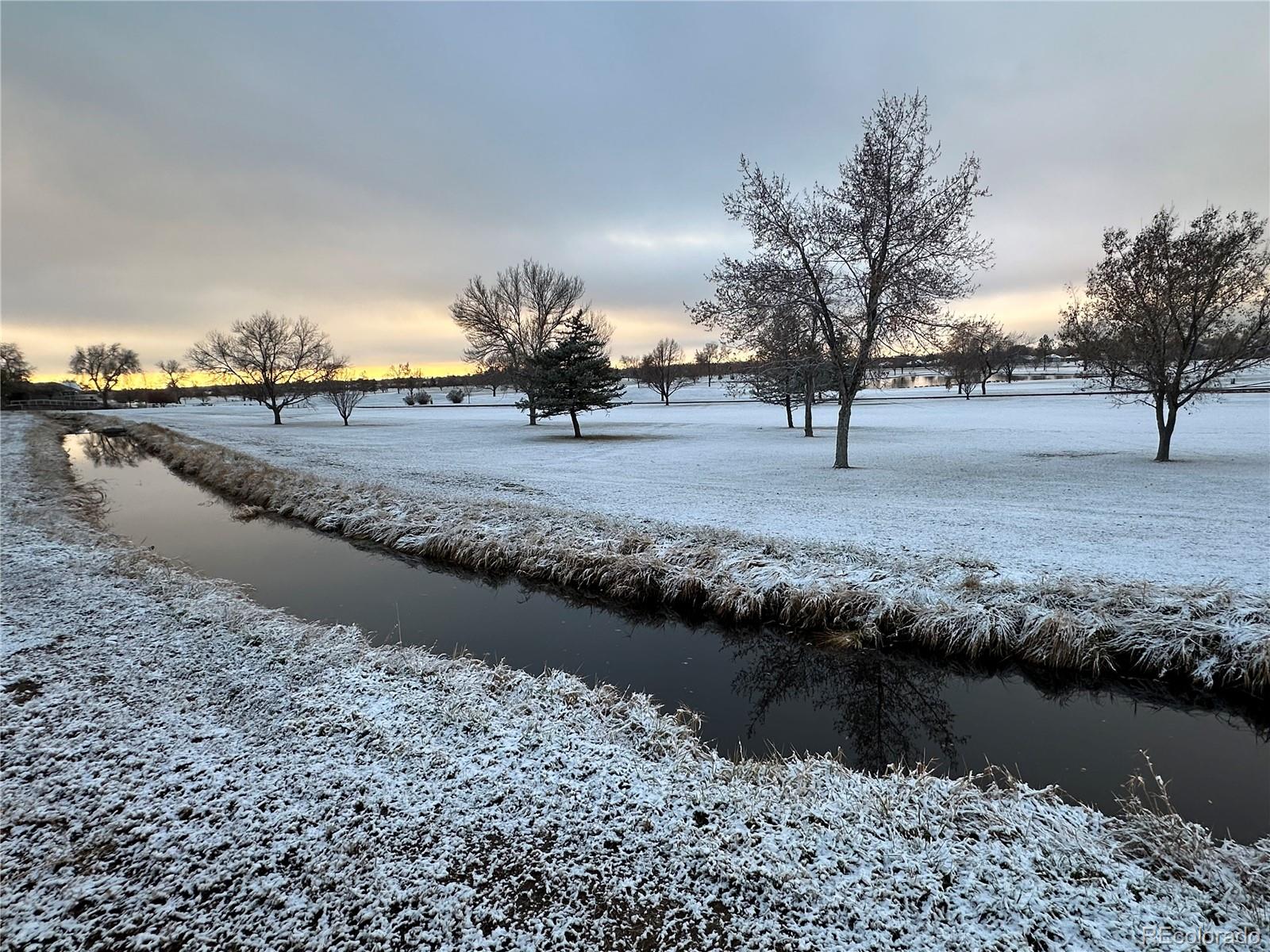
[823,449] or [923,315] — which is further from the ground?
[923,315]

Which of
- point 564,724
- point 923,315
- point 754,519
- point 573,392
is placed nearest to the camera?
point 564,724

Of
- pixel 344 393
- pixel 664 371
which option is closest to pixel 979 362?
pixel 664 371

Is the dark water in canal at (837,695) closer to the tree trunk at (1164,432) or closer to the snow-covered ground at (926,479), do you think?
the snow-covered ground at (926,479)

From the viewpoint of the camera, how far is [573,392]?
30.8 meters

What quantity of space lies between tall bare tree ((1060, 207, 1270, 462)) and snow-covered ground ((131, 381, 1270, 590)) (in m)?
2.65

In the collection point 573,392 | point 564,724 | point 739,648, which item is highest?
point 573,392

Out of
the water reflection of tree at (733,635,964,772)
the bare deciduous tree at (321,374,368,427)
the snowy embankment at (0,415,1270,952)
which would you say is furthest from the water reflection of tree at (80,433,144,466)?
the water reflection of tree at (733,635,964,772)

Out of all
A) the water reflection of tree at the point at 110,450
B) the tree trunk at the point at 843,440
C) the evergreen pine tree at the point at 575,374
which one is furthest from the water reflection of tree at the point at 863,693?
the water reflection of tree at the point at 110,450

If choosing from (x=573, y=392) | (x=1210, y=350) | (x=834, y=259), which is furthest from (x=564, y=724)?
(x=573, y=392)

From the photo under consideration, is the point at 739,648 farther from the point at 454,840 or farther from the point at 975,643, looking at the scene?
the point at 454,840

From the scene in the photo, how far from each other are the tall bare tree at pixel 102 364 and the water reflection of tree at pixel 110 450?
86.2 meters

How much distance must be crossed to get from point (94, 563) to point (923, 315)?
18098 millimetres

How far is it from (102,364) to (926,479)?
132307 mm

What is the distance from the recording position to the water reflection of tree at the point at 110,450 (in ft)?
78.6
